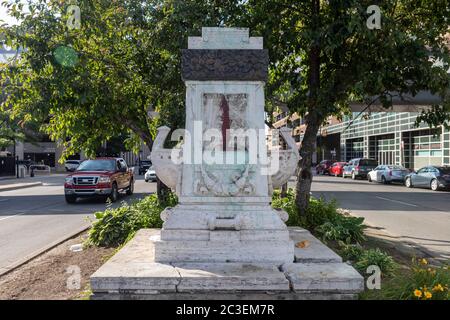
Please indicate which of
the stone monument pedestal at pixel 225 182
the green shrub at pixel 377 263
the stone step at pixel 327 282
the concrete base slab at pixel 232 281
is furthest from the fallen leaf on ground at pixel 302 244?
the concrete base slab at pixel 232 281

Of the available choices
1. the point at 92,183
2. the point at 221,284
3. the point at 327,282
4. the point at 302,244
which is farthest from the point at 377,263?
the point at 92,183

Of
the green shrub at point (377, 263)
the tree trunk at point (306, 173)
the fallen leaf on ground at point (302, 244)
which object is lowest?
the green shrub at point (377, 263)

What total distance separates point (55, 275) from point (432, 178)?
22265 millimetres

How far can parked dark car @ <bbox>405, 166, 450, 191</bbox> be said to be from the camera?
22.7 metres

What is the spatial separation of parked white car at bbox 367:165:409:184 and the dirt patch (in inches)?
990

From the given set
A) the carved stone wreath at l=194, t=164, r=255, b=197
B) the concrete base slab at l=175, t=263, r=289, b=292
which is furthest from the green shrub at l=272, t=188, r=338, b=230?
the concrete base slab at l=175, t=263, r=289, b=292

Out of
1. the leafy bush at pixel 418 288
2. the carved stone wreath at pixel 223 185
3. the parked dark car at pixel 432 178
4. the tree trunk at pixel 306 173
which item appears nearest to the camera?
the leafy bush at pixel 418 288

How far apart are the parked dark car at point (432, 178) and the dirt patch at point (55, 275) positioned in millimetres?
20402

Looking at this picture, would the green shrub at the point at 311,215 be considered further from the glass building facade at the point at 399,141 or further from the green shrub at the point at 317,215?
the glass building facade at the point at 399,141

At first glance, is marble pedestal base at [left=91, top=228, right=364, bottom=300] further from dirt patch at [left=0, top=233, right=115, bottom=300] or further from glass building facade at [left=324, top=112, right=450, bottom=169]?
glass building facade at [left=324, top=112, right=450, bottom=169]

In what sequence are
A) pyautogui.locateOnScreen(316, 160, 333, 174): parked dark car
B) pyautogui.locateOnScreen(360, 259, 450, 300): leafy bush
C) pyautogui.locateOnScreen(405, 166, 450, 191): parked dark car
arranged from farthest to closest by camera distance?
pyautogui.locateOnScreen(316, 160, 333, 174): parked dark car → pyautogui.locateOnScreen(405, 166, 450, 191): parked dark car → pyautogui.locateOnScreen(360, 259, 450, 300): leafy bush

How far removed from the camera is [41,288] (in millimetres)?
5461

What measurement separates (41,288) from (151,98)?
5.48m

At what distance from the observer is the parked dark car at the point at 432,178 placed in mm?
22688
